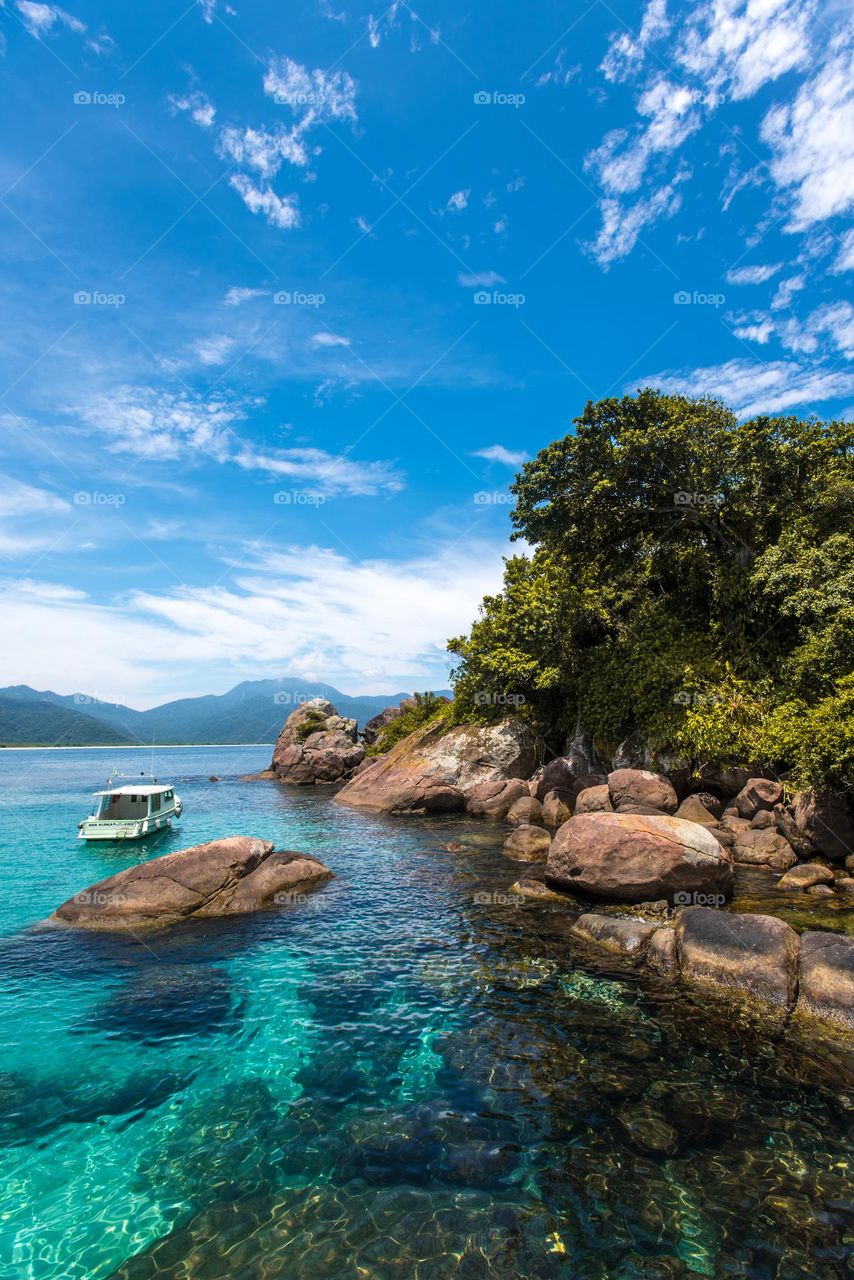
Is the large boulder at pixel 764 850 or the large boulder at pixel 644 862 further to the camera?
the large boulder at pixel 764 850

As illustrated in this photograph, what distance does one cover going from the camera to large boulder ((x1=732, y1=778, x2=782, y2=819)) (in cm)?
2408

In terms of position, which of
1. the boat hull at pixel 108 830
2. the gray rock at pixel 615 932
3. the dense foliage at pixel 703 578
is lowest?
the boat hull at pixel 108 830

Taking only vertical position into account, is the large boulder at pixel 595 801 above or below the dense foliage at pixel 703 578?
below

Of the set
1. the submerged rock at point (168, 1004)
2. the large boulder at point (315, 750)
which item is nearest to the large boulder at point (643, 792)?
the submerged rock at point (168, 1004)

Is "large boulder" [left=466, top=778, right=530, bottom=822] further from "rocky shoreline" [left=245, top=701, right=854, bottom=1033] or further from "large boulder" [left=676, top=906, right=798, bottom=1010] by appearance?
"large boulder" [left=676, top=906, right=798, bottom=1010]

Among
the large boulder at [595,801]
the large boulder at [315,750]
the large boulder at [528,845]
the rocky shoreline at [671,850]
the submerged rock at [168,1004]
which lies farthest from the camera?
the large boulder at [315,750]

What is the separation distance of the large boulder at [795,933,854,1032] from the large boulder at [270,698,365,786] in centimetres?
5806

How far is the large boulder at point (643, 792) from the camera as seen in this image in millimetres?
24891

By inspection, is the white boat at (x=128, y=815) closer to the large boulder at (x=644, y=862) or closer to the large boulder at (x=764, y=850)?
the large boulder at (x=644, y=862)

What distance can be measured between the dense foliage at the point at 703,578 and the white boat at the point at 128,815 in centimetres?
2578

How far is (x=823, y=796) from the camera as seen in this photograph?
20.0 meters

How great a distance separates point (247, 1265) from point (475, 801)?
99.3 ft

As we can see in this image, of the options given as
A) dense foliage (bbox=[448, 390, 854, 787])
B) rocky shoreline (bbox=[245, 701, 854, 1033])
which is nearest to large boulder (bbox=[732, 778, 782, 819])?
rocky shoreline (bbox=[245, 701, 854, 1033])

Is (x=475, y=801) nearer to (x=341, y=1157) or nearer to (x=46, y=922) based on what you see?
(x=46, y=922)
